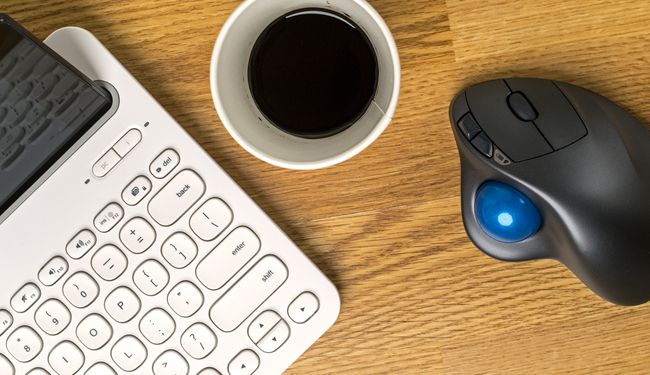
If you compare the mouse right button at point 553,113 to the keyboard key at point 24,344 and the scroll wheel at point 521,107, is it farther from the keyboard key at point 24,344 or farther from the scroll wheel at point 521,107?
the keyboard key at point 24,344

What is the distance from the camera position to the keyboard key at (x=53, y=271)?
1.55 feet

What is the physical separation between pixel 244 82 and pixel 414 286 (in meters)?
0.18

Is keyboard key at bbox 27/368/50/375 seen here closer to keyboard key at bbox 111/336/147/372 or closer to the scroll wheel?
keyboard key at bbox 111/336/147/372

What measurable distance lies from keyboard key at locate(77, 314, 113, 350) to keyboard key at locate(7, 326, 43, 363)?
0.09ft

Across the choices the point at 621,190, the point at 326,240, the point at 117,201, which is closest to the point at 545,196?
the point at 621,190

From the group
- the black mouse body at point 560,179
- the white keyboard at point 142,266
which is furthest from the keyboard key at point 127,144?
the black mouse body at point 560,179

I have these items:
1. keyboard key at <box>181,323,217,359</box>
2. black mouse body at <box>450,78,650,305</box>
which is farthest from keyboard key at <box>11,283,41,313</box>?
black mouse body at <box>450,78,650,305</box>

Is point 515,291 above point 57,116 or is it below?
below

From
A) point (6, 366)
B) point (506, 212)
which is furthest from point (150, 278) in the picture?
point (506, 212)

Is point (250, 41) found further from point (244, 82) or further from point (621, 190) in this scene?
point (621, 190)

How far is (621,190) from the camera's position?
0.44 metres

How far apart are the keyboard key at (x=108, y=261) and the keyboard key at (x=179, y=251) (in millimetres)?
29

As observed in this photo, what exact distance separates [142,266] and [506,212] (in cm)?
24

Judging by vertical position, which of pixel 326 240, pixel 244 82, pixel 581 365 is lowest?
pixel 581 365
